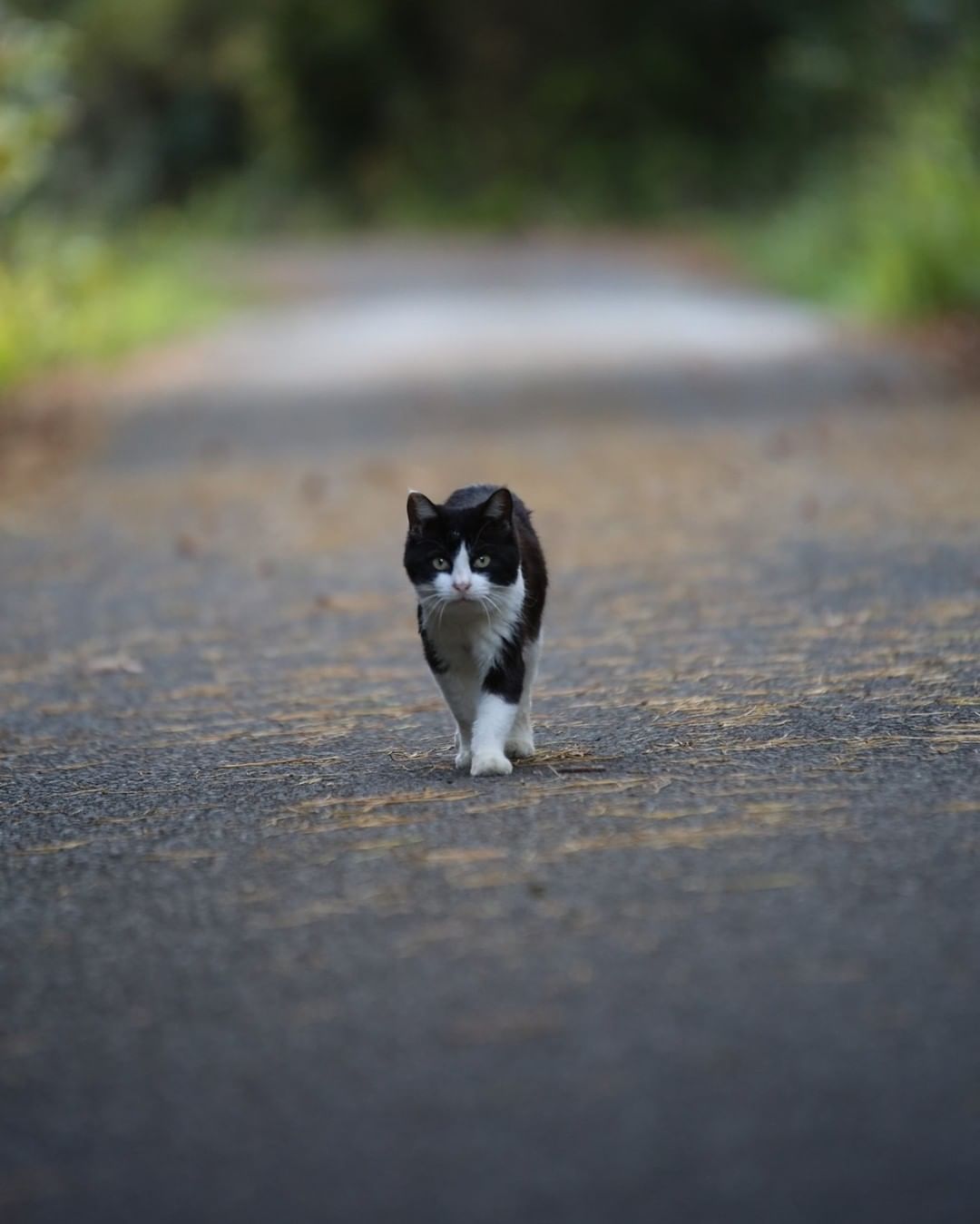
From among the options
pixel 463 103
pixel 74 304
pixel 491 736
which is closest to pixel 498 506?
pixel 491 736

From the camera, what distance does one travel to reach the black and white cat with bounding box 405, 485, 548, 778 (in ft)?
16.5

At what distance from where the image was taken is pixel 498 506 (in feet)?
16.9

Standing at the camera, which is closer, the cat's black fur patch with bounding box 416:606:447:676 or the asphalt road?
the asphalt road

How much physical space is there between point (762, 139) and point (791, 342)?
23521mm

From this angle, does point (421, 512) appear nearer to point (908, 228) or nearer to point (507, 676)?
point (507, 676)

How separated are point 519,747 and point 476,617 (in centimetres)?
35

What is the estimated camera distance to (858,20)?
33.5m

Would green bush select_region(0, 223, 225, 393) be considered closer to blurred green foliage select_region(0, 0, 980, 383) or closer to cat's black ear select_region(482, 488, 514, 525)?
blurred green foliage select_region(0, 0, 980, 383)

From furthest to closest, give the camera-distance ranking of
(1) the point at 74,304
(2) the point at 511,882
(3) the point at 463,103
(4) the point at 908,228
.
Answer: (3) the point at 463,103 → (1) the point at 74,304 → (4) the point at 908,228 → (2) the point at 511,882

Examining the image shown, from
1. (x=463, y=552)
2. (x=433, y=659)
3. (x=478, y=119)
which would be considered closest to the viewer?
(x=463, y=552)

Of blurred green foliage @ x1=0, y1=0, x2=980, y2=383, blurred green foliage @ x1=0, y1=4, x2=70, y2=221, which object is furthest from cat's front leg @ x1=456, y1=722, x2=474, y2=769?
blurred green foliage @ x1=0, y1=0, x2=980, y2=383

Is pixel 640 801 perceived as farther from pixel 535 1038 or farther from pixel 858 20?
pixel 858 20

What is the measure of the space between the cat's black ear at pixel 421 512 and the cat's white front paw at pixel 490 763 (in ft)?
2.01

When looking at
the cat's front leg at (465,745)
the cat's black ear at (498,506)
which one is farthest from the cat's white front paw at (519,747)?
the cat's black ear at (498,506)
